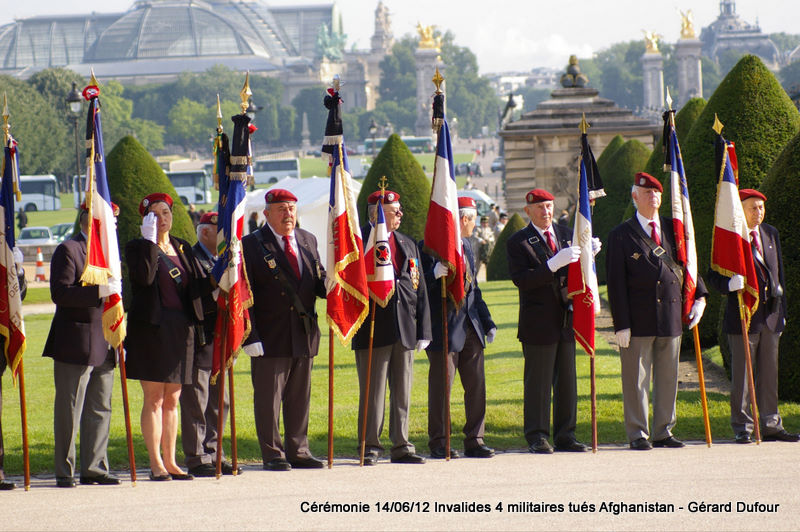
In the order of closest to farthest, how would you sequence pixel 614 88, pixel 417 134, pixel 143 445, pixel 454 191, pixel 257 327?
pixel 257 327
pixel 454 191
pixel 143 445
pixel 417 134
pixel 614 88

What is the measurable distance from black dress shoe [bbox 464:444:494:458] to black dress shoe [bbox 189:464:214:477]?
1.61 meters

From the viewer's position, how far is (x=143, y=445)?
30.4 ft

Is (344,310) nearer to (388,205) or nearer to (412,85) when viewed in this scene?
(388,205)

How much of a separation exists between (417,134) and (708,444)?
406 ft

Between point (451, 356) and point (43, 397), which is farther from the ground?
point (451, 356)

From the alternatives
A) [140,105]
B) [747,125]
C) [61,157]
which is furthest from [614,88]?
[747,125]

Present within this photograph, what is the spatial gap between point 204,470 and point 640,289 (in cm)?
294

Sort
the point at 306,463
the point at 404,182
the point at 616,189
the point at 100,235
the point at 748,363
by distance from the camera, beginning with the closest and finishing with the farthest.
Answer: the point at 100,235
the point at 306,463
the point at 748,363
the point at 404,182
the point at 616,189

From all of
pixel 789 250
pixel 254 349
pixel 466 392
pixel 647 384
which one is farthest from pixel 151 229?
pixel 789 250

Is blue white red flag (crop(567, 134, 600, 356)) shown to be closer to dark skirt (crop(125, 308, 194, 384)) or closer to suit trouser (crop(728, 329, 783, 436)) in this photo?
suit trouser (crop(728, 329, 783, 436))

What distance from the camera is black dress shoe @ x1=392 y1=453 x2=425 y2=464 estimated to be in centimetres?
812

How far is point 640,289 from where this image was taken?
27.8 ft

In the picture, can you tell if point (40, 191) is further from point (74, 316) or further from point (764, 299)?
point (764, 299)

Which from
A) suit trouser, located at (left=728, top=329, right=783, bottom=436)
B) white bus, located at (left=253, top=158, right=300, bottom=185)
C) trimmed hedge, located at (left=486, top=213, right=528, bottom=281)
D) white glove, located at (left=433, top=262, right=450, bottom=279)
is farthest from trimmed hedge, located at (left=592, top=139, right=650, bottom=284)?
white bus, located at (left=253, top=158, right=300, bottom=185)
